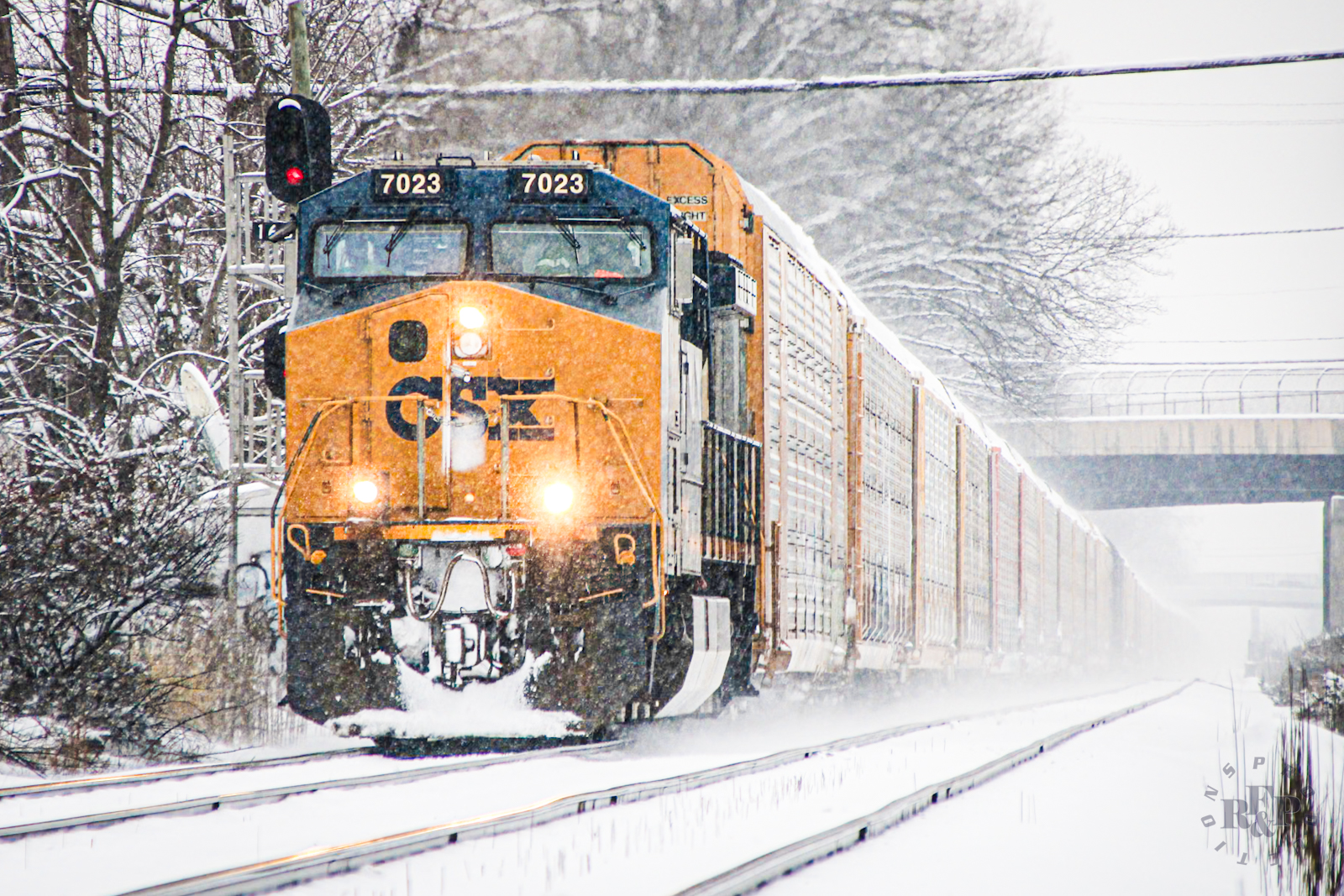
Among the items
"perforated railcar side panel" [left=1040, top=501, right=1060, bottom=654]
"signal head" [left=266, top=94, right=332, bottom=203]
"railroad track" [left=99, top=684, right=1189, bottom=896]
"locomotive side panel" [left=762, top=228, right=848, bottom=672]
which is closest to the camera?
"railroad track" [left=99, top=684, right=1189, bottom=896]

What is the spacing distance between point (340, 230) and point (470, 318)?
0.97m

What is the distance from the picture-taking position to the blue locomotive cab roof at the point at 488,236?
8828mm

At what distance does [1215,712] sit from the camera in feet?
65.7

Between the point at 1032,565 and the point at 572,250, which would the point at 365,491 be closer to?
the point at 572,250

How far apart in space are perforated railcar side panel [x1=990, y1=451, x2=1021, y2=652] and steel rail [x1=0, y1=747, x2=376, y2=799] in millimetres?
13872

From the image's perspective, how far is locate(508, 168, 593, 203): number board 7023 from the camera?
29.1ft

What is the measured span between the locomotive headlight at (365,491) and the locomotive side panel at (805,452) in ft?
10.1

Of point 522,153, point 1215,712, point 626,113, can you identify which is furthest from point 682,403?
point 626,113

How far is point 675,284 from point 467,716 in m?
2.63

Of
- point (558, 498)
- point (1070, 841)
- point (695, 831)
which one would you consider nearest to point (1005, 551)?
point (558, 498)

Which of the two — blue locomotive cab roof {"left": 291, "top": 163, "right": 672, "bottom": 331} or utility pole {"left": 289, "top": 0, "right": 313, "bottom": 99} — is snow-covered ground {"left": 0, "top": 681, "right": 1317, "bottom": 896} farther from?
utility pole {"left": 289, "top": 0, "right": 313, "bottom": 99}

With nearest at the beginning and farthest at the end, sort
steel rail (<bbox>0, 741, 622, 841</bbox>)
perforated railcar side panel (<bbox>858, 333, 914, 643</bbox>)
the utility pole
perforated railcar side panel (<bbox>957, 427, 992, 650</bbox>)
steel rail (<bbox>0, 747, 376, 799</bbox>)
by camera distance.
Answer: steel rail (<bbox>0, 741, 622, 841</bbox>) < steel rail (<bbox>0, 747, 376, 799</bbox>) < the utility pole < perforated railcar side panel (<bbox>858, 333, 914, 643</bbox>) < perforated railcar side panel (<bbox>957, 427, 992, 650</bbox>)

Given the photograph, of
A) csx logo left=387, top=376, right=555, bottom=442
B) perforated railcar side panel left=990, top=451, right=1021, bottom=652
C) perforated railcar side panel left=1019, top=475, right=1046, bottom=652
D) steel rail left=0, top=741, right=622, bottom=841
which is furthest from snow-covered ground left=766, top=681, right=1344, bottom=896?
perforated railcar side panel left=1019, top=475, right=1046, bottom=652

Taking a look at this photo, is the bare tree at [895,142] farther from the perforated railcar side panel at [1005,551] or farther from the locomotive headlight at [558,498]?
the locomotive headlight at [558,498]
